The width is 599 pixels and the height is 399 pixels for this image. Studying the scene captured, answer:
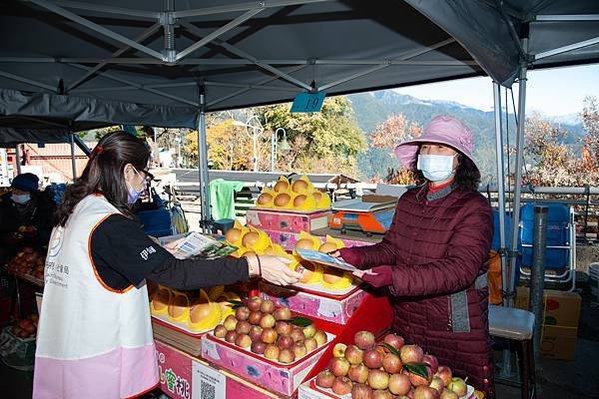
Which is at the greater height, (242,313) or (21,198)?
(21,198)

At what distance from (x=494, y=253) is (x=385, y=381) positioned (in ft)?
9.65

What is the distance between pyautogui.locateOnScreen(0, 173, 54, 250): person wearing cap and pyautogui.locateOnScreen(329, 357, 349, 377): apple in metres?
4.58

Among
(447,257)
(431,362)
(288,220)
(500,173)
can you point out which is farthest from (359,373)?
(500,173)

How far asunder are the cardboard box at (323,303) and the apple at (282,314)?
124 millimetres

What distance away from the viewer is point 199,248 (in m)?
2.29

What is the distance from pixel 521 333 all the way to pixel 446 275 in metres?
1.30

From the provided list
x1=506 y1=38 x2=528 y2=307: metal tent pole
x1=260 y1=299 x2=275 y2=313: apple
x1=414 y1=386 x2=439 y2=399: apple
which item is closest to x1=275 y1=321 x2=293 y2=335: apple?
x1=260 y1=299 x2=275 y2=313: apple

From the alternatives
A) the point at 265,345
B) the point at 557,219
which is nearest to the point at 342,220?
the point at 265,345

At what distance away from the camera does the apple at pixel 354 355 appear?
5.84 feet

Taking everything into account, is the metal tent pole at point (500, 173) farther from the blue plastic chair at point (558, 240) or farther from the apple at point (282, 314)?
the apple at point (282, 314)

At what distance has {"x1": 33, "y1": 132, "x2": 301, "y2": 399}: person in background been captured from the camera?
5.46 ft

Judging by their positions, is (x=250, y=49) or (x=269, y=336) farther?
(x=250, y=49)

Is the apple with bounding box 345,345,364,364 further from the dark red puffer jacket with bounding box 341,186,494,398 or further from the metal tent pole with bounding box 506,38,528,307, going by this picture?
the metal tent pole with bounding box 506,38,528,307

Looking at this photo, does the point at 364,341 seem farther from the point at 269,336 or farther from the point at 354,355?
the point at 269,336
